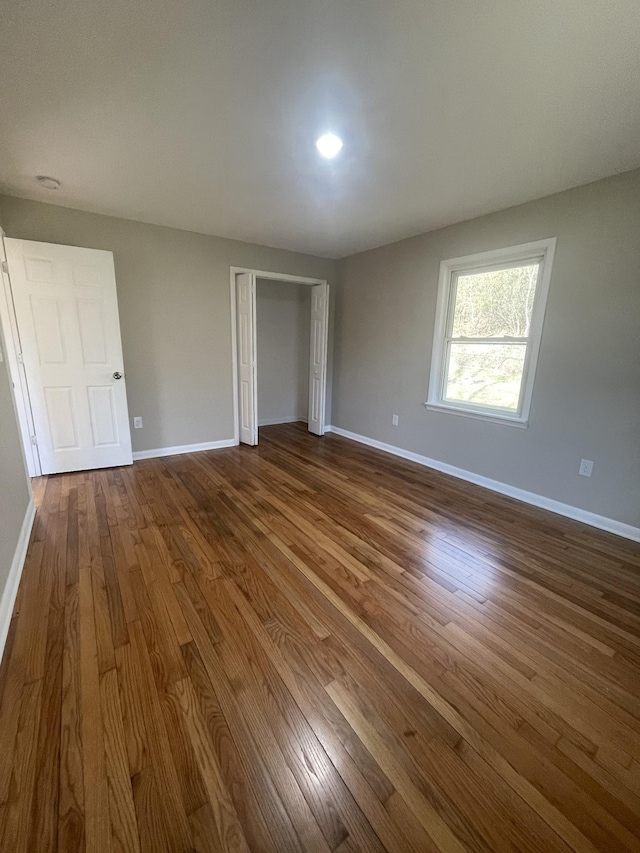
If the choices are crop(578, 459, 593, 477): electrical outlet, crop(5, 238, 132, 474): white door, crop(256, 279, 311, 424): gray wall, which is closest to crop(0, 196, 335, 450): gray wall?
crop(5, 238, 132, 474): white door

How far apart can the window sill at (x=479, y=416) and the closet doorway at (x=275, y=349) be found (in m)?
1.71

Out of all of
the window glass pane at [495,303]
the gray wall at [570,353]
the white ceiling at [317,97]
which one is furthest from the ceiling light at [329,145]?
the window glass pane at [495,303]

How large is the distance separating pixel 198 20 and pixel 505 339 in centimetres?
284

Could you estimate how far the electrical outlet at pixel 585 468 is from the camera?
100 inches

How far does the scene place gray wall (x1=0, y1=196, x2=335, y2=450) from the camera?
10.5 feet

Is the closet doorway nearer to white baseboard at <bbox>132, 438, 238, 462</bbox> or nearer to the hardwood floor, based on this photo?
white baseboard at <bbox>132, 438, 238, 462</bbox>

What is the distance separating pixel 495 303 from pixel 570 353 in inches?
32.5

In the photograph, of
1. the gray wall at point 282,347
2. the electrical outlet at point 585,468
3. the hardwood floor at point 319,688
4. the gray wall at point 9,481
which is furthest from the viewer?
the gray wall at point 282,347

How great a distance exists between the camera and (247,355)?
402 centimetres

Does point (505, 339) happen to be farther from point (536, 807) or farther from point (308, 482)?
point (536, 807)

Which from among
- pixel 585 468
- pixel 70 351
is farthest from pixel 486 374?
pixel 70 351

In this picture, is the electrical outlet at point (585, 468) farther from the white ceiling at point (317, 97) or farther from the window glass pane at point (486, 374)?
the white ceiling at point (317, 97)

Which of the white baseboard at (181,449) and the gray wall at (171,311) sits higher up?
the gray wall at (171,311)

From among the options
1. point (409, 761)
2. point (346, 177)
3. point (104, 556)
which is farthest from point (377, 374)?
point (409, 761)
